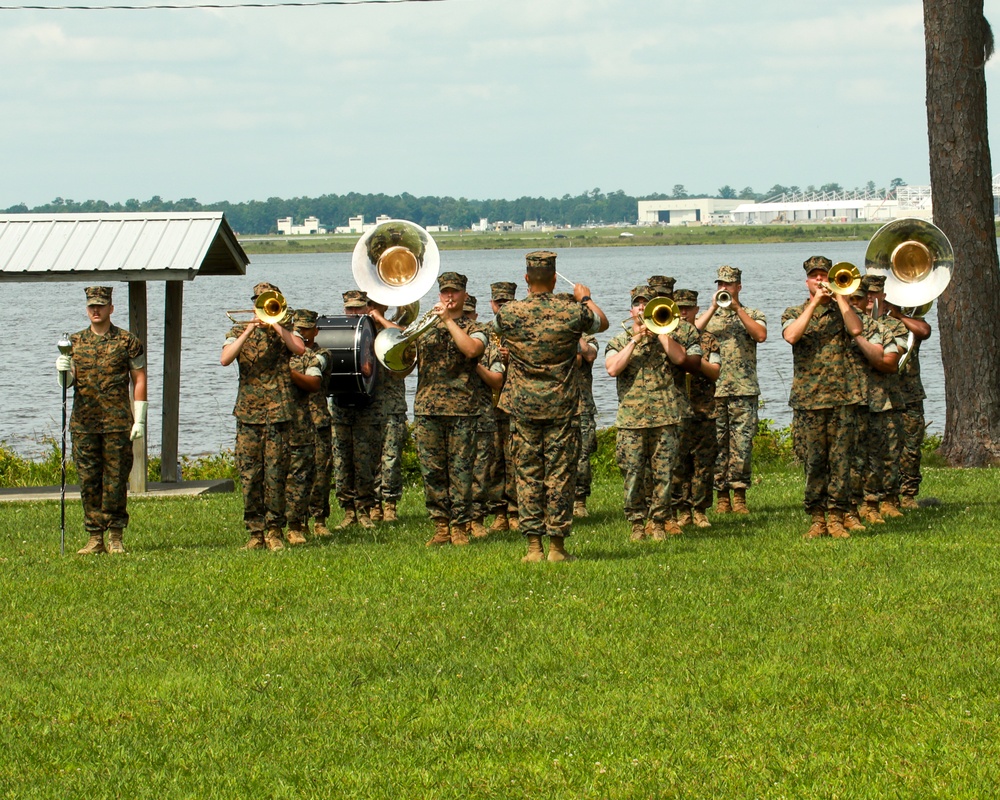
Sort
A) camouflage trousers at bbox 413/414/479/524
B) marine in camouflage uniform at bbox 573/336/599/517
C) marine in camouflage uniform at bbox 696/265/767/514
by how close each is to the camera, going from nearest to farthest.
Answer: camouflage trousers at bbox 413/414/479/524 → marine in camouflage uniform at bbox 573/336/599/517 → marine in camouflage uniform at bbox 696/265/767/514

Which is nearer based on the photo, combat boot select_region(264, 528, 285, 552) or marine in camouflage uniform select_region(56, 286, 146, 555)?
marine in camouflage uniform select_region(56, 286, 146, 555)

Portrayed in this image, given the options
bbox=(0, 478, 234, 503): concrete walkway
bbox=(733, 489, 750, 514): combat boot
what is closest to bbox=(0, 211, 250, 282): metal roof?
bbox=(0, 478, 234, 503): concrete walkway

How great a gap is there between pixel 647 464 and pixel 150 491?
751cm

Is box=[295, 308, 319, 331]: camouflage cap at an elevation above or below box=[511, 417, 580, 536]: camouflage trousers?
above

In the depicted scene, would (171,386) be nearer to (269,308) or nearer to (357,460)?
(357,460)

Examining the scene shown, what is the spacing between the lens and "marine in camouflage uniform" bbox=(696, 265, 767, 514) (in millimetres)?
14383

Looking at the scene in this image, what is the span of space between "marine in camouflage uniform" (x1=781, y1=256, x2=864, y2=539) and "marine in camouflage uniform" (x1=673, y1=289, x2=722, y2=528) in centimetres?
117

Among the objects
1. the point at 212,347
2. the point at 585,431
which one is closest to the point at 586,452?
the point at 585,431

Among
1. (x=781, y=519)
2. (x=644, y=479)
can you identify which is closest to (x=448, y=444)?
(x=644, y=479)

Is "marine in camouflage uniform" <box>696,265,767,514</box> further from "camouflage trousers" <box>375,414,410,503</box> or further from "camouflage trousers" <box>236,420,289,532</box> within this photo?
"camouflage trousers" <box>236,420,289,532</box>

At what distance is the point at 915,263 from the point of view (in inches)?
525

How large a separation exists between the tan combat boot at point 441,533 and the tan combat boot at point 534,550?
150 centimetres

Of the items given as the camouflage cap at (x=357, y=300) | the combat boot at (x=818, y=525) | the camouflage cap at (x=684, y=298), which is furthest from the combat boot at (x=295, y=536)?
the combat boot at (x=818, y=525)

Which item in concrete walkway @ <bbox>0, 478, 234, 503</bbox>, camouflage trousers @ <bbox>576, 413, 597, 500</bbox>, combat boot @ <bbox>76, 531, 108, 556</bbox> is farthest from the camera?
concrete walkway @ <bbox>0, 478, 234, 503</bbox>
